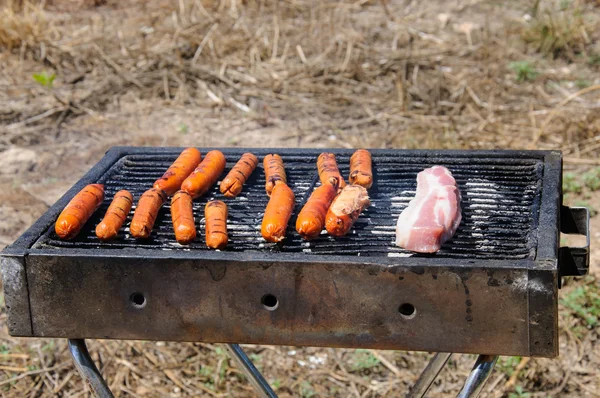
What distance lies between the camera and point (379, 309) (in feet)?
8.50

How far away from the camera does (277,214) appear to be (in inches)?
112

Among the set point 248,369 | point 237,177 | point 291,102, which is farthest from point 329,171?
point 291,102

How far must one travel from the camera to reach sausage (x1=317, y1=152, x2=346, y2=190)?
318 cm

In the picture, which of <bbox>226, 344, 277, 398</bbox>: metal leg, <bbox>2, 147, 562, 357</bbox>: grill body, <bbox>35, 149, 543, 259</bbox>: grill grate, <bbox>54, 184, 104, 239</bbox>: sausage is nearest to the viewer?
<bbox>2, 147, 562, 357</bbox>: grill body

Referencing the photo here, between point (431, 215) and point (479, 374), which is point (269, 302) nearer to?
point (431, 215)

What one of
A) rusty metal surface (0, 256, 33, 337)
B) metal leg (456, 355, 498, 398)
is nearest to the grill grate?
rusty metal surface (0, 256, 33, 337)

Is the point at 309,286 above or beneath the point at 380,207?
beneath

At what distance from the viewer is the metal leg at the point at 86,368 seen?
2930 mm

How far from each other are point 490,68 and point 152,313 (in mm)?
5952

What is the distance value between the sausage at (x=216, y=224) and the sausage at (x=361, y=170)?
58 cm

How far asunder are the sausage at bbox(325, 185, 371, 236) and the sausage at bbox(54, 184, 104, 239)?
36.7 inches

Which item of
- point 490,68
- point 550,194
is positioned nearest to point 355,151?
point 550,194

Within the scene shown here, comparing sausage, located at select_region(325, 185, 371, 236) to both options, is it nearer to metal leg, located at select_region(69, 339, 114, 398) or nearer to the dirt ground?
metal leg, located at select_region(69, 339, 114, 398)

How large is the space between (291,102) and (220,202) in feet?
15.5
